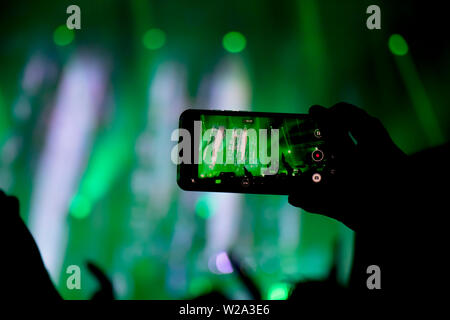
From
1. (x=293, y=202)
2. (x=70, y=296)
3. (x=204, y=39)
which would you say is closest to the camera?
(x=293, y=202)

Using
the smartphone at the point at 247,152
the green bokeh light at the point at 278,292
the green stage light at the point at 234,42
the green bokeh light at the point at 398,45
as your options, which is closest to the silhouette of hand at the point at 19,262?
the smartphone at the point at 247,152

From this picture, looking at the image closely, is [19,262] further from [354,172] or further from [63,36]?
[354,172]

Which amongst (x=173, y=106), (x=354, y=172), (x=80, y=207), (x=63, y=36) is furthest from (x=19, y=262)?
(x=354, y=172)

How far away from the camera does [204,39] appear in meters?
1.12

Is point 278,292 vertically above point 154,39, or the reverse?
point 154,39

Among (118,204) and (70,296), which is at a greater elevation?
(118,204)

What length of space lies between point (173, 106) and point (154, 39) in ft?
0.85

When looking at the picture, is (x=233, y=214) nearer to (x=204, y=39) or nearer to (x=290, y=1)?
(x=204, y=39)

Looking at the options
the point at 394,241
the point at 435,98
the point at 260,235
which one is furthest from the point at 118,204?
the point at 435,98

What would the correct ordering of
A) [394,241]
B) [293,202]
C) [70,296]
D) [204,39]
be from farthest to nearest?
[204,39] < [70,296] < [293,202] < [394,241]

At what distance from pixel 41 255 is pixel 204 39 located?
0.91 metres

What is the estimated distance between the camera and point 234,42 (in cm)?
112

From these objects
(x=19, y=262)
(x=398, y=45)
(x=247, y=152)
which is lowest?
(x=19, y=262)
